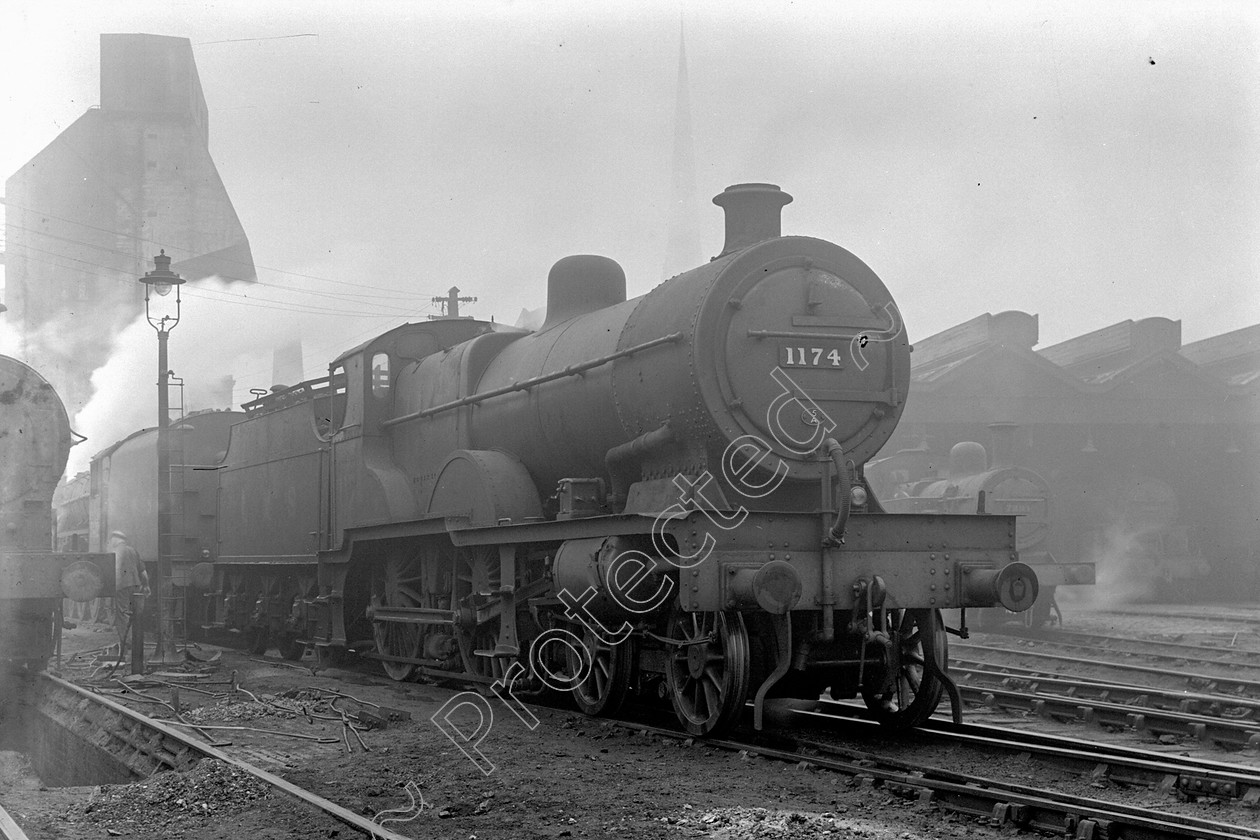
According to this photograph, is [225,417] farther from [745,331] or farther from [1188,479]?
[1188,479]

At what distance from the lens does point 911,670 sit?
8688 millimetres

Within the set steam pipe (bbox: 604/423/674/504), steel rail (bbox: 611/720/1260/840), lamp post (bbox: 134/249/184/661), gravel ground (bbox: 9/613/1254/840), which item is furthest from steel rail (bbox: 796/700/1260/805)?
lamp post (bbox: 134/249/184/661)

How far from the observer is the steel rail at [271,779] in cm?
563

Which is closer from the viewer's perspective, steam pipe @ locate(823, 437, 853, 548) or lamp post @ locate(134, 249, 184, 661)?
steam pipe @ locate(823, 437, 853, 548)

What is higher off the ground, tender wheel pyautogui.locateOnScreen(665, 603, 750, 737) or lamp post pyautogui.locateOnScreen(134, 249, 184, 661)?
lamp post pyautogui.locateOnScreen(134, 249, 184, 661)

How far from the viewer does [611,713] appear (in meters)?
9.09

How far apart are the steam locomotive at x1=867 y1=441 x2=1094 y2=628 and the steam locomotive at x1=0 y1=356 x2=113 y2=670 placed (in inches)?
438

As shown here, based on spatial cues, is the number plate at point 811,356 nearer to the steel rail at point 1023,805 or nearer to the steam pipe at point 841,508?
the steam pipe at point 841,508

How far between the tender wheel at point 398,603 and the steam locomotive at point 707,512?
0.67m

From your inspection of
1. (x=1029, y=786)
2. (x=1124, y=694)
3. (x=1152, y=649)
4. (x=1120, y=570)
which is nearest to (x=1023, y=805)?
(x=1029, y=786)

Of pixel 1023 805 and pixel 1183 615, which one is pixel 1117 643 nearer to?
pixel 1183 615

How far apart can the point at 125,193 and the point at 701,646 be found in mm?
47302

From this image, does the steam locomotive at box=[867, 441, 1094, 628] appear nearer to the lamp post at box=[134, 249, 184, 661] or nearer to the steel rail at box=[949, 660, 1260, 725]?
the steel rail at box=[949, 660, 1260, 725]

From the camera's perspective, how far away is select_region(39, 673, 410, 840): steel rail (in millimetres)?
5629
